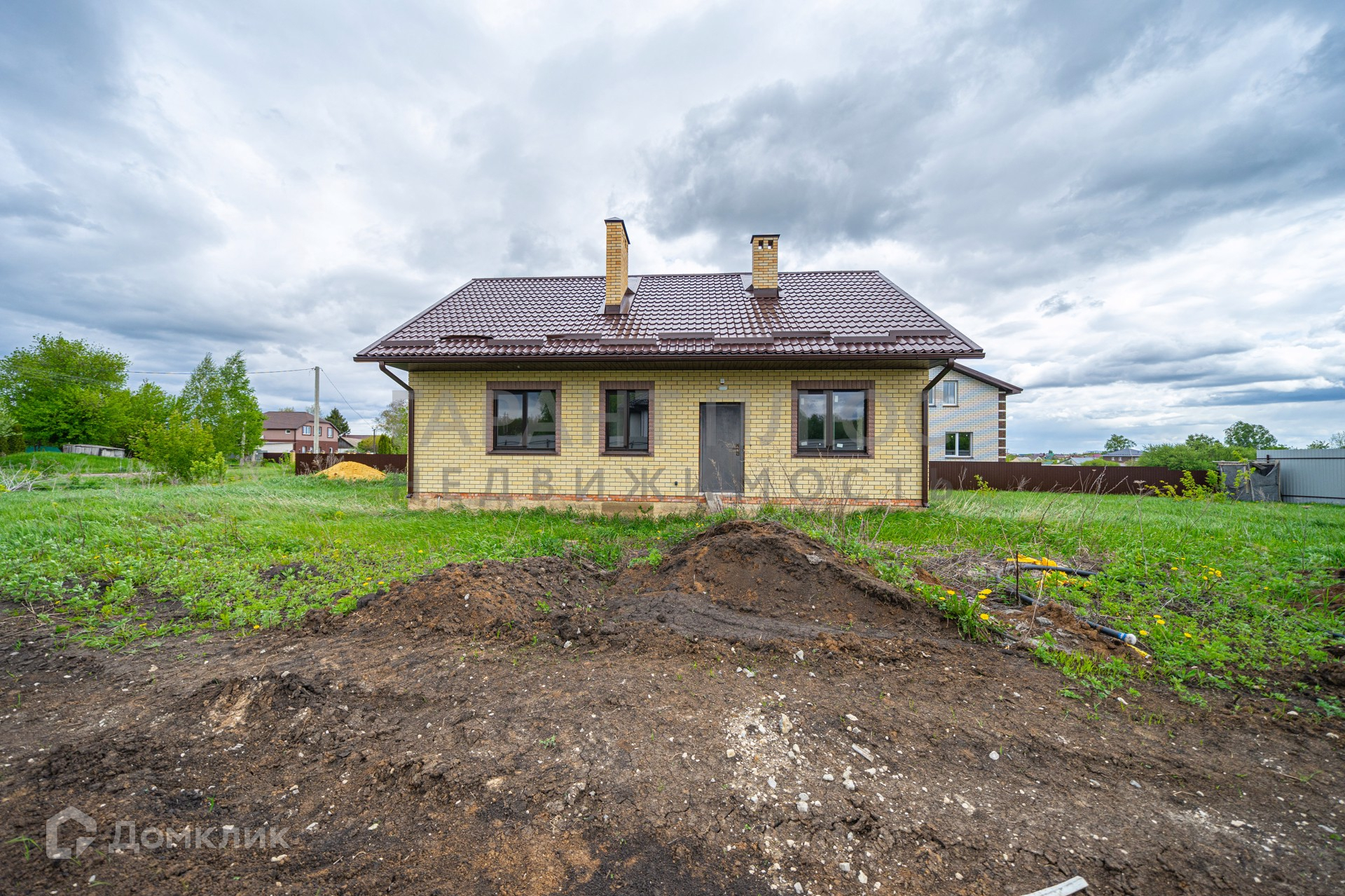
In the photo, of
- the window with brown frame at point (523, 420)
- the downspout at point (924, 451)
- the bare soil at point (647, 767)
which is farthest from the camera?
the window with brown frame at point (523, 420)

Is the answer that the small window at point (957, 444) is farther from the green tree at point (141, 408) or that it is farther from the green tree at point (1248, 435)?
the green tree at point (141, 408)

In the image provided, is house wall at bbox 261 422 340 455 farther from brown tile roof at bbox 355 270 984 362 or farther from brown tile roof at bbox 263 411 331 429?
brown tile roof at bbox 355 270 984 362

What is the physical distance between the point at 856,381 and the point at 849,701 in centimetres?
743

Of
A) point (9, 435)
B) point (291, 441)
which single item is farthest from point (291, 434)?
point (9, 435)

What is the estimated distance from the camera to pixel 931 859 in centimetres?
194

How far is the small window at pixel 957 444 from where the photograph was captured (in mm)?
24531

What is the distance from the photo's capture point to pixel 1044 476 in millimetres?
17703

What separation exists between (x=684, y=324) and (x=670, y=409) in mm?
1728

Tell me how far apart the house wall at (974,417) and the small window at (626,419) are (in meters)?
18.8

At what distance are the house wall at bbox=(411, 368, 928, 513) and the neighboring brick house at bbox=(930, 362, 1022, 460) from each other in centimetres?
1639

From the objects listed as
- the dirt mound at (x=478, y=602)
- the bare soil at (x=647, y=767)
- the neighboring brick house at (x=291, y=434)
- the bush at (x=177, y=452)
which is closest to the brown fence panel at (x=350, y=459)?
the bush at (x=177, y=452)

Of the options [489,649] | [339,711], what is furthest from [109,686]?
[489,649]

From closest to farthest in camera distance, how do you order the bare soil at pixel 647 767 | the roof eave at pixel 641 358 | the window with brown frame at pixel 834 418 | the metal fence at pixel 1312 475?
the bare soil at pixel 647 767, the roof eave at pixel 641 358, the window with brown frame at pixel 834 418, the metal fence at pixel 1312 475

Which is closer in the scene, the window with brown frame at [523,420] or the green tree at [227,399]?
the window with brown frame at [523,420]
